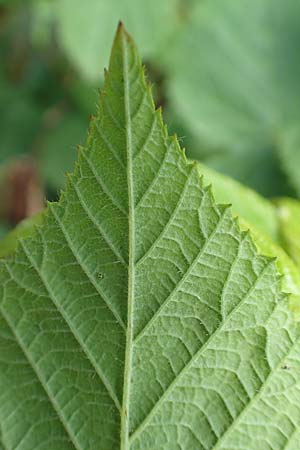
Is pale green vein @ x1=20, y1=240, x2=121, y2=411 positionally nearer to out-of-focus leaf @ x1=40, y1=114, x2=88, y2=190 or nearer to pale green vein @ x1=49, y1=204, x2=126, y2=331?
pale green vein @ x1=49, y1=204, x2=126, y2=331

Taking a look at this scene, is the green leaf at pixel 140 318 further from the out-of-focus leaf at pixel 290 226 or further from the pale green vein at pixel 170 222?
the out-of-focus leaf at pixel 290 226

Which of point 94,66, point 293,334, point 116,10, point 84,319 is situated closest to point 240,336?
point 293,334

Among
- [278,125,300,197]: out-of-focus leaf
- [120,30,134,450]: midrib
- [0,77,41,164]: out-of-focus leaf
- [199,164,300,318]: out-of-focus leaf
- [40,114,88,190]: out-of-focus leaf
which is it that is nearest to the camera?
[120,30,134,450]: midrib

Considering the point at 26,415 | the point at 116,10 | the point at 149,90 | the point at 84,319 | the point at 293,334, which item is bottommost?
the point at 26,415

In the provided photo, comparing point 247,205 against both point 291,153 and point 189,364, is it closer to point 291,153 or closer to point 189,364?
point 189,364

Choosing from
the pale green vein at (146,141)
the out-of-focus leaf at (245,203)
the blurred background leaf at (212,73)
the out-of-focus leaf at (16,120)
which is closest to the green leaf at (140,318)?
the pale green vein at (146,141)

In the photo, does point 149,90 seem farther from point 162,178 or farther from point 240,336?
point 240,336

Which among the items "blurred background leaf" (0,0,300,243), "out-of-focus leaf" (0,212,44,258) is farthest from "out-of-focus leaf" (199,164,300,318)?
"blurred background leaf" (0,0,300,243)
